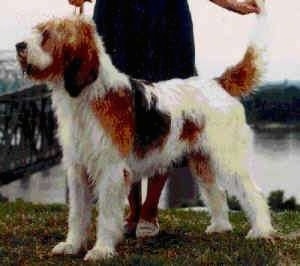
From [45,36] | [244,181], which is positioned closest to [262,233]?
[244,181]

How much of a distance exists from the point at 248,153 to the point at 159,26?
147 cm

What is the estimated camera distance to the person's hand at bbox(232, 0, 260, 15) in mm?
8422

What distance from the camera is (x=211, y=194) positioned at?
8.90 m

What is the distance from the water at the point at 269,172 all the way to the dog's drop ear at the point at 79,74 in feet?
21.6

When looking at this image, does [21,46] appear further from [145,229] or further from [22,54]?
[145,229]

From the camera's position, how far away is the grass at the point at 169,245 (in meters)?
7.50

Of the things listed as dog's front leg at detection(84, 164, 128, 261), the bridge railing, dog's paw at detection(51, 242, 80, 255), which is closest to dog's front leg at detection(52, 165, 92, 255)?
dog's paw at detection(51, 242, 80, 255)

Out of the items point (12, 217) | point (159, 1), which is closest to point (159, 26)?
point (159, 1)

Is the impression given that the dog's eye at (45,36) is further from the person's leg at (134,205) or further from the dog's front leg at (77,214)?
the person's leg at (134,205)

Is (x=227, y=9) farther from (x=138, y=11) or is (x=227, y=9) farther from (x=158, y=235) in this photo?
(x=158, y=235)

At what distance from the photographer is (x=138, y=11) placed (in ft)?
28.4

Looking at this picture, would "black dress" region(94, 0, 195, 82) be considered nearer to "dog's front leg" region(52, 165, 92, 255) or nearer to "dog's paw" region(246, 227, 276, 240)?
"dog's front leg" region(52, 165, 92, 255)

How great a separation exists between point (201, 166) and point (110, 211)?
1.35 meters

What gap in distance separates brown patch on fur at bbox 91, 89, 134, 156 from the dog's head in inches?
9.2
